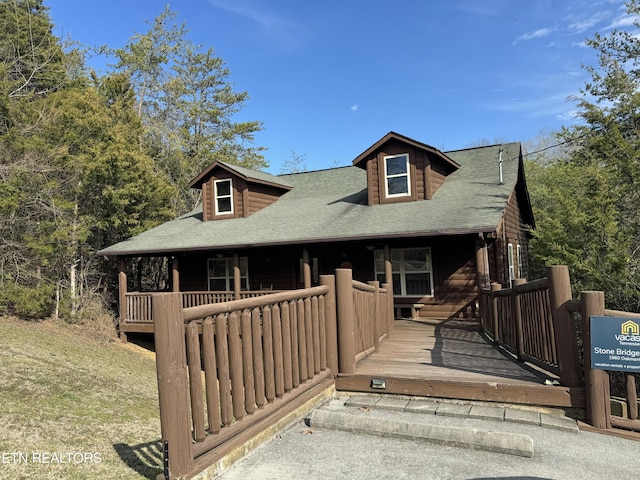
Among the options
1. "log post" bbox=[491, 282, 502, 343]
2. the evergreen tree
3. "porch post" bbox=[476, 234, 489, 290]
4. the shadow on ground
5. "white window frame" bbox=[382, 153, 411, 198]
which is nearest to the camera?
the shadow on ground

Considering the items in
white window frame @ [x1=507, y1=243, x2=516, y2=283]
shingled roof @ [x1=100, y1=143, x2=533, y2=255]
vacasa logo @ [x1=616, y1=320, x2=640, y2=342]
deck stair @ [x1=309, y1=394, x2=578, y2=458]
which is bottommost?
deck stair @ [x1=309, y1=394, x2=578, y2=458]

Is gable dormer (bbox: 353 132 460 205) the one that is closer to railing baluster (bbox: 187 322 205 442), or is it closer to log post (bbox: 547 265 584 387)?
log post (bbox: 547 265 584 387)

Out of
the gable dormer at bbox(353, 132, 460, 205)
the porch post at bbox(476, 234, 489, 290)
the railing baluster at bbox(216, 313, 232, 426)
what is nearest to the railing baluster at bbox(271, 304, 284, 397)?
the railing baluster at bbox(216, 313, 232, 426)

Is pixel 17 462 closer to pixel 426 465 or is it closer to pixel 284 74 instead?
pixel 426 465

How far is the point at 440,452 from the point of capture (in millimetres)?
3406

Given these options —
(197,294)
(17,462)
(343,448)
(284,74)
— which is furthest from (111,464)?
(284,74)

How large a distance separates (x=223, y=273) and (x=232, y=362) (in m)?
12.6

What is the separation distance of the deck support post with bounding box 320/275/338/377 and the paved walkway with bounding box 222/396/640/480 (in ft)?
3.05

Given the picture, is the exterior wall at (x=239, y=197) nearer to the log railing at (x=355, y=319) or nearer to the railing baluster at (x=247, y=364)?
the log railing at (x=355, y=319)

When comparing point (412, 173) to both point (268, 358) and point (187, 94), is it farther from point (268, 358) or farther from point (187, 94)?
point (187, 94)

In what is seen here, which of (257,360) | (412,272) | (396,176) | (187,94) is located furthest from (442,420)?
(187,94)

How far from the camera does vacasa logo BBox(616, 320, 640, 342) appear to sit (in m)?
3.68

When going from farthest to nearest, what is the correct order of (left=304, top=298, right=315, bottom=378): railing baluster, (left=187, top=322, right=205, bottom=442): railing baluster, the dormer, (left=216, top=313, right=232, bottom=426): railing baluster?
the dormer < (left=304, top=298, right=315, bottom=378): railing baluster < (left=216, top=313, right=232, bottom=426): railing baluster < (left=187, top=322, right=205, bottom=442): railing baluster

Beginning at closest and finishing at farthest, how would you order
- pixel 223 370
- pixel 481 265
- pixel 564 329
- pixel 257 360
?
pixel 223 370 < pixel 257 360 < pixel 564 329 < pixel 481 265
